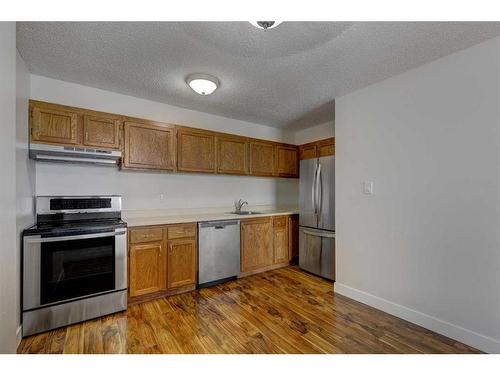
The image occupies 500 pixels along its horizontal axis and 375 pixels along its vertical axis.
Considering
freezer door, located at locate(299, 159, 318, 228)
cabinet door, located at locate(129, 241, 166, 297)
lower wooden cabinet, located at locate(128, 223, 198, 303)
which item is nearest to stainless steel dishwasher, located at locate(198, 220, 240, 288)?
lower wooden cabinet, located at locate(128, 223, 198, 303)

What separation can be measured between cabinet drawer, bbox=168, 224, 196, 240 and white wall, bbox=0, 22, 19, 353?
1368mm

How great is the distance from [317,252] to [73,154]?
124 inches

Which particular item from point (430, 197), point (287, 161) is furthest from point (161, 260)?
point (430, 197)

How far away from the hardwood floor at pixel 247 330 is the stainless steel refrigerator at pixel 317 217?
1.90 ft

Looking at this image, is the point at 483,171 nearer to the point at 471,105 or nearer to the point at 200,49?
the point at 471,105

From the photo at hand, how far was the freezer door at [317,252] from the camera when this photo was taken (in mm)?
→ 3090

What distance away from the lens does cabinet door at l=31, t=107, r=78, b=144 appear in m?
2.17

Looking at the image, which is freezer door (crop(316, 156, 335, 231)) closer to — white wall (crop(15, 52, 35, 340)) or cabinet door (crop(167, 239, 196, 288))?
cabinet door (crop(167, 239, 196, 288))

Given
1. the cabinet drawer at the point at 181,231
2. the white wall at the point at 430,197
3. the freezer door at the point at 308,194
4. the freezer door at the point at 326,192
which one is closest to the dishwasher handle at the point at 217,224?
the cabinet drawer at the point at 181,231

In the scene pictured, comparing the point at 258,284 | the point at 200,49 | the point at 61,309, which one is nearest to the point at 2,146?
the point at 200,49

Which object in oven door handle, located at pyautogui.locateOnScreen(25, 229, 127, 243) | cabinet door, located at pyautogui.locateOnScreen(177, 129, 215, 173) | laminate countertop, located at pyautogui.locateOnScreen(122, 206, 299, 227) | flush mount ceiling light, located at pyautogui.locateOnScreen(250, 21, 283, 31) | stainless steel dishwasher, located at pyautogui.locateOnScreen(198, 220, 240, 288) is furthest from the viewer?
cabinet door, located at pyautogui.locateOnScreen(177, 129, 215, 173)

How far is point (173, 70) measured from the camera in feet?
7.41

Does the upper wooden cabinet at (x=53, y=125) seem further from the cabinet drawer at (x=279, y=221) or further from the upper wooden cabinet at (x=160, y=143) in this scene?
the cabinet drawer at (x=279, y=221)

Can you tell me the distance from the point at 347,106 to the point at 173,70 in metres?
2.00
